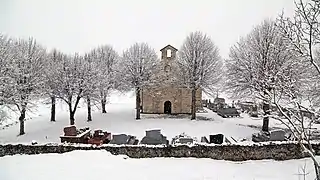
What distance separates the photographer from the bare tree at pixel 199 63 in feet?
43.6

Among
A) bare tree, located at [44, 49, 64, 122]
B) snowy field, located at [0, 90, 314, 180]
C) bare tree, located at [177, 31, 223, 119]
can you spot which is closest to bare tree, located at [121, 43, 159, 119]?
bare tree, located at [177, 31, 223, 119]

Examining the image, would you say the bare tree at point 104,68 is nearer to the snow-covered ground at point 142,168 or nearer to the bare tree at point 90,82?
the bare tree at point 90,82

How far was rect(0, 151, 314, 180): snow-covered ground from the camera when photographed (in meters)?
4.30

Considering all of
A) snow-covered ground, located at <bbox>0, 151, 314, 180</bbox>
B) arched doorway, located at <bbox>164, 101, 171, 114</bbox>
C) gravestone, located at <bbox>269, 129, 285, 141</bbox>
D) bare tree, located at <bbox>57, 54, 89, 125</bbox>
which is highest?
bare tree, located at <bbox>57, 54, 89, 125</bbox>

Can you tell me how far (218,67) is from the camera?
13.5 metres

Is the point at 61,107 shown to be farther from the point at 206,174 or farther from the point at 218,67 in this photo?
the point at 206,174

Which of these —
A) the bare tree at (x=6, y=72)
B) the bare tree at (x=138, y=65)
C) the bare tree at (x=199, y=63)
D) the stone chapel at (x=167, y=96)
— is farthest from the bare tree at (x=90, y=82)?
the bare tree at (x=199, y=63)

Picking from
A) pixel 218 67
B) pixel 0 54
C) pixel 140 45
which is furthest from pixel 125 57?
pixel 0 54

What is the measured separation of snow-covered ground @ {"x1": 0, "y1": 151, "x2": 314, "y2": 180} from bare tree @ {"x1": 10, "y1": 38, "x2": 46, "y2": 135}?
4062 mm

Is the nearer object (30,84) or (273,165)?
(273,165)

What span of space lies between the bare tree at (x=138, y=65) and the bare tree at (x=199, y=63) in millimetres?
1361

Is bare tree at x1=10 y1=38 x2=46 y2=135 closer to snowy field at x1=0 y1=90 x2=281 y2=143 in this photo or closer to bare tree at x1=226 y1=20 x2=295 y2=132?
snowy field at x1=0 y1=90 x2=281 y2=143

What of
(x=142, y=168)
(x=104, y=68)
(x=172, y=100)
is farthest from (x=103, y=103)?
(x=142, y=168)

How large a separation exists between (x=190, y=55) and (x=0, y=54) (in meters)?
8.07
